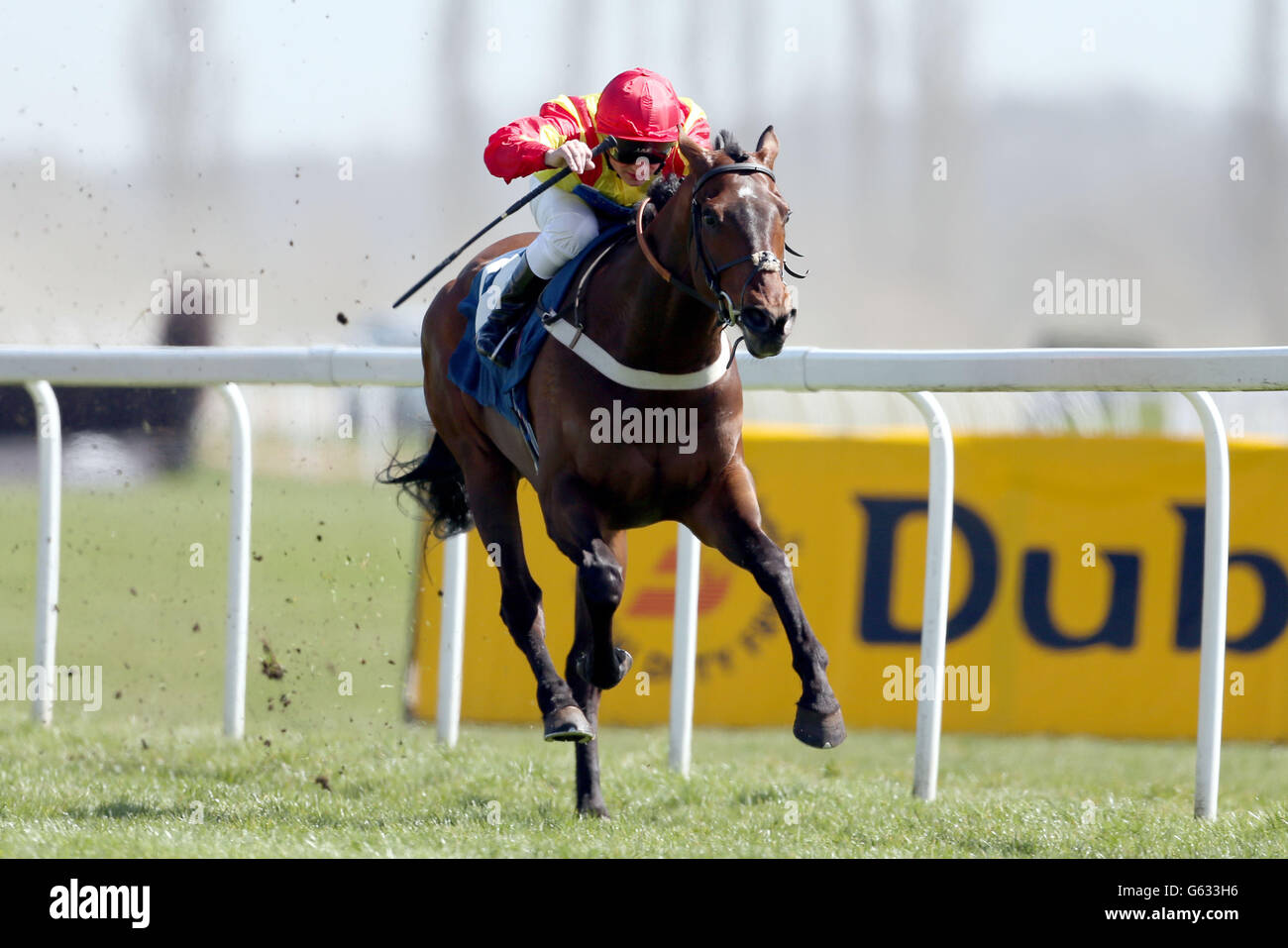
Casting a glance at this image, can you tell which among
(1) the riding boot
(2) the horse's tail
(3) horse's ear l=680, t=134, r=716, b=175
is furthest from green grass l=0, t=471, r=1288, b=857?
(3) horse's ear l=680, t=134, r=716, b=175

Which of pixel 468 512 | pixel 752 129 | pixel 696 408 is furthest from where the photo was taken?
pixel 752 129

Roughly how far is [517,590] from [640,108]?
139 cm

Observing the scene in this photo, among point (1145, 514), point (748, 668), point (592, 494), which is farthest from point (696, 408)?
point (1145, 514)

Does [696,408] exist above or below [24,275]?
below

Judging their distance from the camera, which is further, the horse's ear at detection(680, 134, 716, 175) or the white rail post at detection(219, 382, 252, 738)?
Result: the white rail post at detection(219, 382, 252, 738)

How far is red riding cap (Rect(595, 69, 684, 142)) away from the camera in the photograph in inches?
155

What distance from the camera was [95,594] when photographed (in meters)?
10.1

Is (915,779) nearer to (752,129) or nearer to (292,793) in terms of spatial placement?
(292,793)

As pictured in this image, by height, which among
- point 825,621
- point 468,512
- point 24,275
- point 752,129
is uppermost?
point 752,129

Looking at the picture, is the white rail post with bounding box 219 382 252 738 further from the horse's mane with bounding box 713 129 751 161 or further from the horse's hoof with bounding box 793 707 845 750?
the horse's hoof with bounding box 793 707 845 750

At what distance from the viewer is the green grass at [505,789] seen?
394 centimetres

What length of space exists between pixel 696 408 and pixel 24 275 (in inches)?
273

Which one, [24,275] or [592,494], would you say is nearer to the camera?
[592,494]

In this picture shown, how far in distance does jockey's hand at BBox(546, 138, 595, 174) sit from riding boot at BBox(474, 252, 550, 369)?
0.40m
